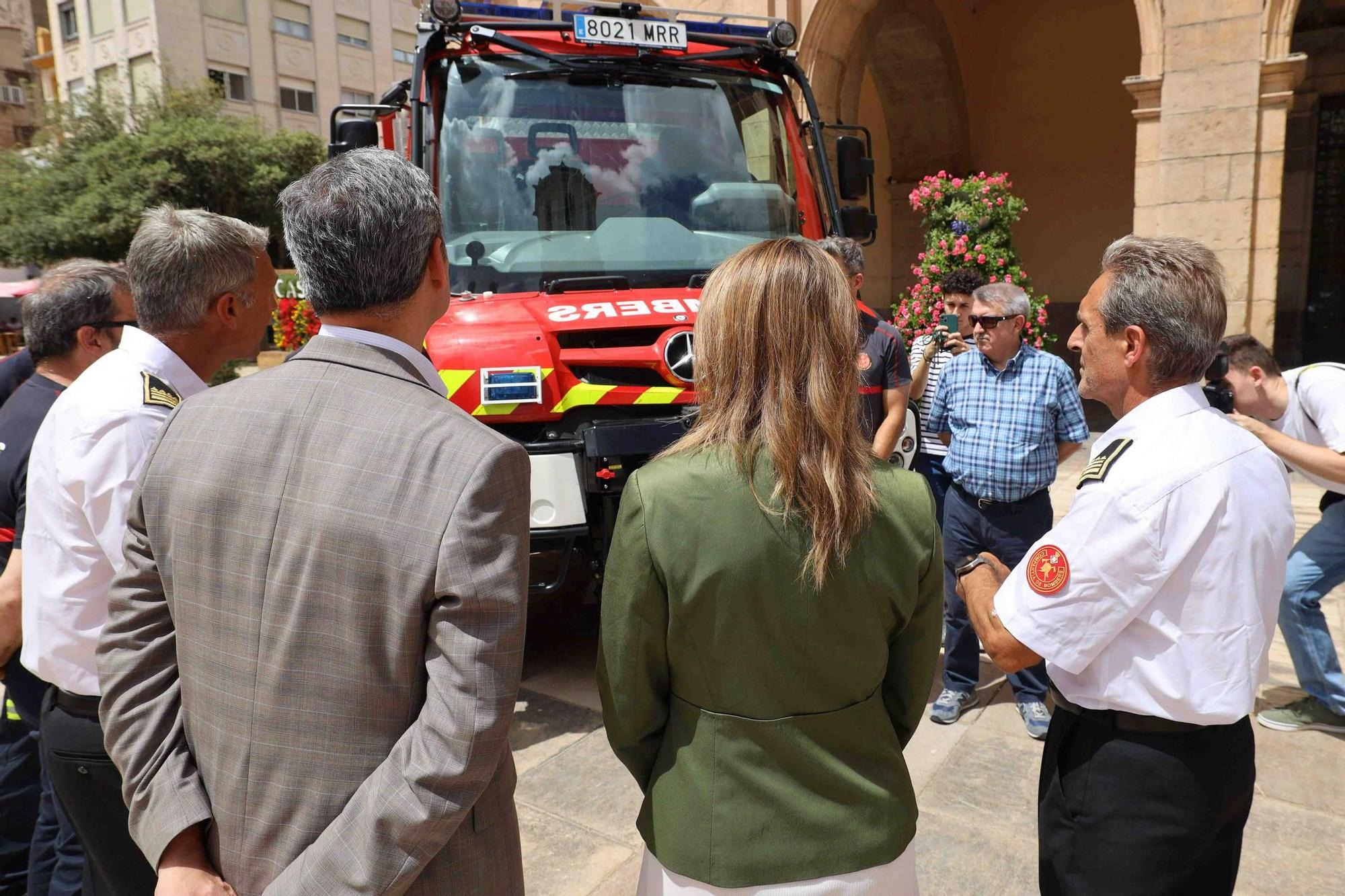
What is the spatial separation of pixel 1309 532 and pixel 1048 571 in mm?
2743

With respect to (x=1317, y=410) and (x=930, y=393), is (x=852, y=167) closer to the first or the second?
(x=930, y=393)

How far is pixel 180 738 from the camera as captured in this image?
1.57 meters

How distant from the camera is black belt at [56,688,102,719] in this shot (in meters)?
2.02

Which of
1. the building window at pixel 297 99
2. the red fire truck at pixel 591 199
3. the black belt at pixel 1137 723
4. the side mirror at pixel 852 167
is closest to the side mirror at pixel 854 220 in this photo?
the red fire truck at pixel 591 199

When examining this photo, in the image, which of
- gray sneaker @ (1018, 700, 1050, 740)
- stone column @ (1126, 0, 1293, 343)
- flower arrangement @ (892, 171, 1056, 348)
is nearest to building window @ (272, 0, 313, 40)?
flower arrangement @ (892, 171, 1056, 348)

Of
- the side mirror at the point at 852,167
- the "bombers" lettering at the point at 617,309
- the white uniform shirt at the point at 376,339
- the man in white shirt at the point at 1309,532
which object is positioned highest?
the side mirror at the point at 852,167

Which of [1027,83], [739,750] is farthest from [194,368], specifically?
[1027,83]

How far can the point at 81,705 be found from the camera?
2.03 meters

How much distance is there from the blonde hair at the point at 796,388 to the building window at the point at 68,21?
4626 cm

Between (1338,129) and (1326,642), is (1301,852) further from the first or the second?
(1338,129)

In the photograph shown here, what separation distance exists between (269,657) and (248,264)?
112cm

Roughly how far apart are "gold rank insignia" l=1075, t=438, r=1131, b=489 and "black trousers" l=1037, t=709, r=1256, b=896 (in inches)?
19.3

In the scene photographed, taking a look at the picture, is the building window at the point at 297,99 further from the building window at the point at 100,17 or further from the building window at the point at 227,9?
the building window at the point at 100,17

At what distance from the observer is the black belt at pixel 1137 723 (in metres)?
1.85
